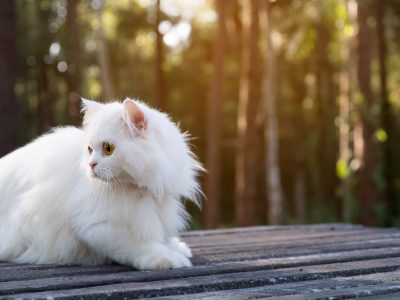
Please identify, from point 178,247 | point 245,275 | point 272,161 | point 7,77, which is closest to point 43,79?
point 272,161

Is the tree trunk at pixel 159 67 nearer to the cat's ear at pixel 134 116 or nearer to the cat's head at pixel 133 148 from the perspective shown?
the cat's head at pixel 133 148

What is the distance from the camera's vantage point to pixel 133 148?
11.5 feet

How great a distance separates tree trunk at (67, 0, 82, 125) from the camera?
65.9 feet

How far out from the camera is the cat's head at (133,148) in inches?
138

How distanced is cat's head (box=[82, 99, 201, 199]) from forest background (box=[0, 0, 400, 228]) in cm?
588

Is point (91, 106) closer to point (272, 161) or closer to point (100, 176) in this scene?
point (100, 176)

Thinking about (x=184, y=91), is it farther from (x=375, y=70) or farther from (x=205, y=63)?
(x=375, y=70)

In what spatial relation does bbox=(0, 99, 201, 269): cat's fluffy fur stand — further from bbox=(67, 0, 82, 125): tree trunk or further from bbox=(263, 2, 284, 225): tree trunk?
bbox=(67, 0, 82, 125): tree trunk

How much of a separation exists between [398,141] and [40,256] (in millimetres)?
12936

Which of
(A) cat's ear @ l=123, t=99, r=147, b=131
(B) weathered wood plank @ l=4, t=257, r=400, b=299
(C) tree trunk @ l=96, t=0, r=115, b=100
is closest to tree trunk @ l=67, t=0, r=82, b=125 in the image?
(C) tree trunk @ l=96, t=0, r=115, b=100

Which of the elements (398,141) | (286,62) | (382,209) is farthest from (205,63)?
(382,209)

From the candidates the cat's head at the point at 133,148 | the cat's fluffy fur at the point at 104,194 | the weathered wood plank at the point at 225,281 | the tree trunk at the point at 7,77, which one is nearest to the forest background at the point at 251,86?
the tree trunk at the point at 7,77

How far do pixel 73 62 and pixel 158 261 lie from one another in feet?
58.1

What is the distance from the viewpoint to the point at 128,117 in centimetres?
354
